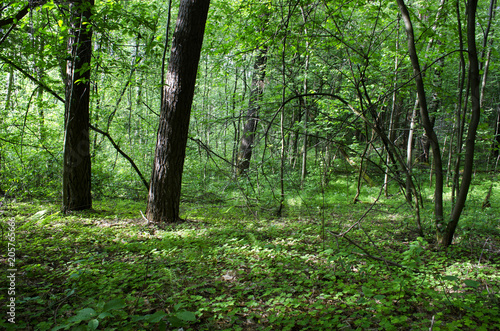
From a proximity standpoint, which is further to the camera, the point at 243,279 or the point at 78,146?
the point at 78,146

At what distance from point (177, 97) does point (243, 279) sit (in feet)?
10.6

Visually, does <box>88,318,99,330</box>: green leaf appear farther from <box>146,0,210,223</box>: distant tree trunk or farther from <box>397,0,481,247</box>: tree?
<box>397,0,481,247</box>: tree

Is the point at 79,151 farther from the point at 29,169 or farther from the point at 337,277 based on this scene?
the point at 337,277

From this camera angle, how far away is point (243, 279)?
2902 mm

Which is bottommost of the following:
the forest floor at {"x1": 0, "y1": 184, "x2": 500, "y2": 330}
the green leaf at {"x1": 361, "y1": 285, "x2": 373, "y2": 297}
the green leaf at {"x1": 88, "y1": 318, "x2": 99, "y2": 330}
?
the forest floor at {"x1": 0, "y1": 184, "x2": 500, "y2": 330}

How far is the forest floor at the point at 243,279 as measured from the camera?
82.3 inches

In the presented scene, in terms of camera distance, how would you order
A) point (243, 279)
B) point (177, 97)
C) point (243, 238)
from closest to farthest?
point (243, 279), point (243, 238), point (177, 97)

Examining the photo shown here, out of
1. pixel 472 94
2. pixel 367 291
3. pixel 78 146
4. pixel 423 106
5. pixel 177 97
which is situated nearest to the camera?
pixel 367 291

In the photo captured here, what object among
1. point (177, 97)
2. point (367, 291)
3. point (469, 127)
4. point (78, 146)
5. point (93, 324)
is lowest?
point (367, 291)

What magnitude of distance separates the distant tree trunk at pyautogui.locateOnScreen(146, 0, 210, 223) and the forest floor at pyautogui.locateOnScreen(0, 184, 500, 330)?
0.92m

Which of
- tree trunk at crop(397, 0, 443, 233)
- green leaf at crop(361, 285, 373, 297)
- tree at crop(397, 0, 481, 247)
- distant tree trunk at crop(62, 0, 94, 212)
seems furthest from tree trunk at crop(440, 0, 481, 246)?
distant tree trunk at crop(62, 0, 94, 212)

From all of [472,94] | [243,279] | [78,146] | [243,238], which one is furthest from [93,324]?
[78,146]

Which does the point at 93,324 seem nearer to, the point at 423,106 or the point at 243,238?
the point at 243,238

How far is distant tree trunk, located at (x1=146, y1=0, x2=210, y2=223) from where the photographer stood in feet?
15.2
